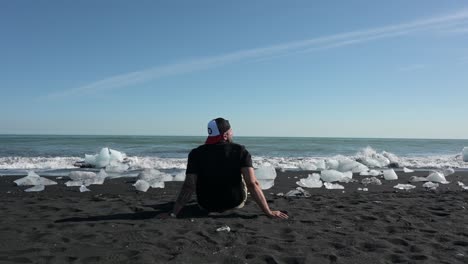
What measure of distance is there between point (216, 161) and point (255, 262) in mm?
1646

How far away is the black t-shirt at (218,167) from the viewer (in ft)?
14.8

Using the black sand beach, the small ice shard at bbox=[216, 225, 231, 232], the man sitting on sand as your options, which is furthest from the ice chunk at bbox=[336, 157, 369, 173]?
the small ice shard at bbox=[216, 225, 231, 232]

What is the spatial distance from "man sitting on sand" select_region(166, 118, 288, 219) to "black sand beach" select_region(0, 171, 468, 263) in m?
0.29

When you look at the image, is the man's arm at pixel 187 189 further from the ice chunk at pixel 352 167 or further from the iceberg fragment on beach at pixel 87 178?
the ice chunk at pixel 352 167

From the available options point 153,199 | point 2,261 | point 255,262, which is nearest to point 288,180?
point 153,199

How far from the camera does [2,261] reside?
3018mm

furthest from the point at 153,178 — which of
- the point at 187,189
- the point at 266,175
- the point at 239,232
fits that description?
the point at 239,232

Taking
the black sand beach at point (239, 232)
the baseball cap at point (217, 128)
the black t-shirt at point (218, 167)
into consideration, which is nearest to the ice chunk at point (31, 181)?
the black sand beach at point (239, 232)

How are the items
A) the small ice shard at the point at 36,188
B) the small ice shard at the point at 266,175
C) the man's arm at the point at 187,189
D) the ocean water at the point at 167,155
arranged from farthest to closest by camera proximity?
the ocean water at the point at 167,155
the small ice shard at the point at 266,175
the small ice shard at the point at 36,188
the man's arm at the point at 187,189

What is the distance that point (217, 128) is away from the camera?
4.48 meters

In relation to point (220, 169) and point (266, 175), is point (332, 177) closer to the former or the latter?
point (266, 175)

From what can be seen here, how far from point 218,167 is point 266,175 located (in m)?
3.40

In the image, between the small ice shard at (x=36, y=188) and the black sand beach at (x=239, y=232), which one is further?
the small ice shard at (x=36, y=188)

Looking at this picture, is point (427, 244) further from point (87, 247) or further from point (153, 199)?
Answer: point (153, 199)
